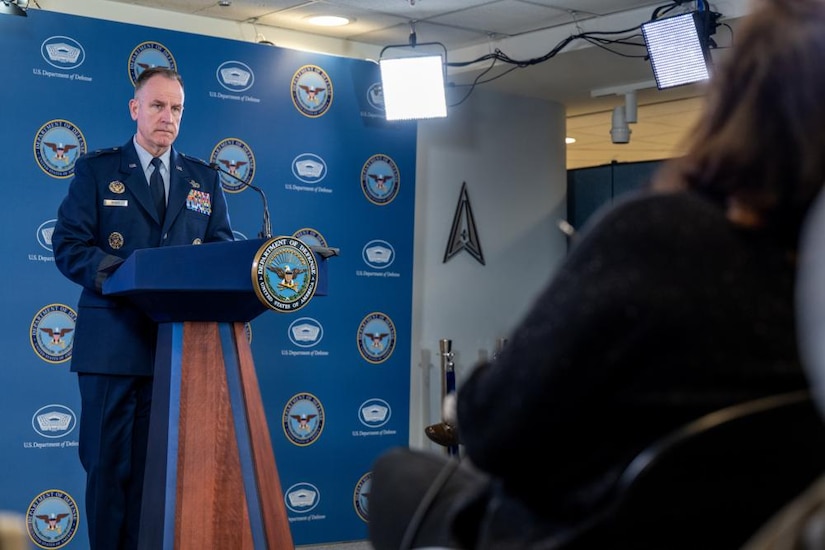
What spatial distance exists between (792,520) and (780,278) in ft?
0.82

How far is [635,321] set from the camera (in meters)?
1.07

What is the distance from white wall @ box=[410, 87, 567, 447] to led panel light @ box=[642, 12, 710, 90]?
189 cm

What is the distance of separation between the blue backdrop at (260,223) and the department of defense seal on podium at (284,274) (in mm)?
2232

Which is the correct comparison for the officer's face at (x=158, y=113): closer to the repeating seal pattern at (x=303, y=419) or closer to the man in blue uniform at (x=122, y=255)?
the man in blue uniform at (x=122, y=255)

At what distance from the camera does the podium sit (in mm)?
2703

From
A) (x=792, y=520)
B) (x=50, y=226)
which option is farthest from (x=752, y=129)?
(x=50, y=226)

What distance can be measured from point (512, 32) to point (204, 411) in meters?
4.09

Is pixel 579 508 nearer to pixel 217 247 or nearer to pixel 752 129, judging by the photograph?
pixel 752 129

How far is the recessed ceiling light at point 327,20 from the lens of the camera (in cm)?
593

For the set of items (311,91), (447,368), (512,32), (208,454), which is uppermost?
(512,32)

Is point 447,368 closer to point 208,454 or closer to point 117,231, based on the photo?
point 117,231

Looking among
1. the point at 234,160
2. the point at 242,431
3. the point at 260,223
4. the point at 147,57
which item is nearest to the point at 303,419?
the point at 260,223

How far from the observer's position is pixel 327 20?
600cm

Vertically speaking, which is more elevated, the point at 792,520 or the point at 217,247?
the point at 217,247
